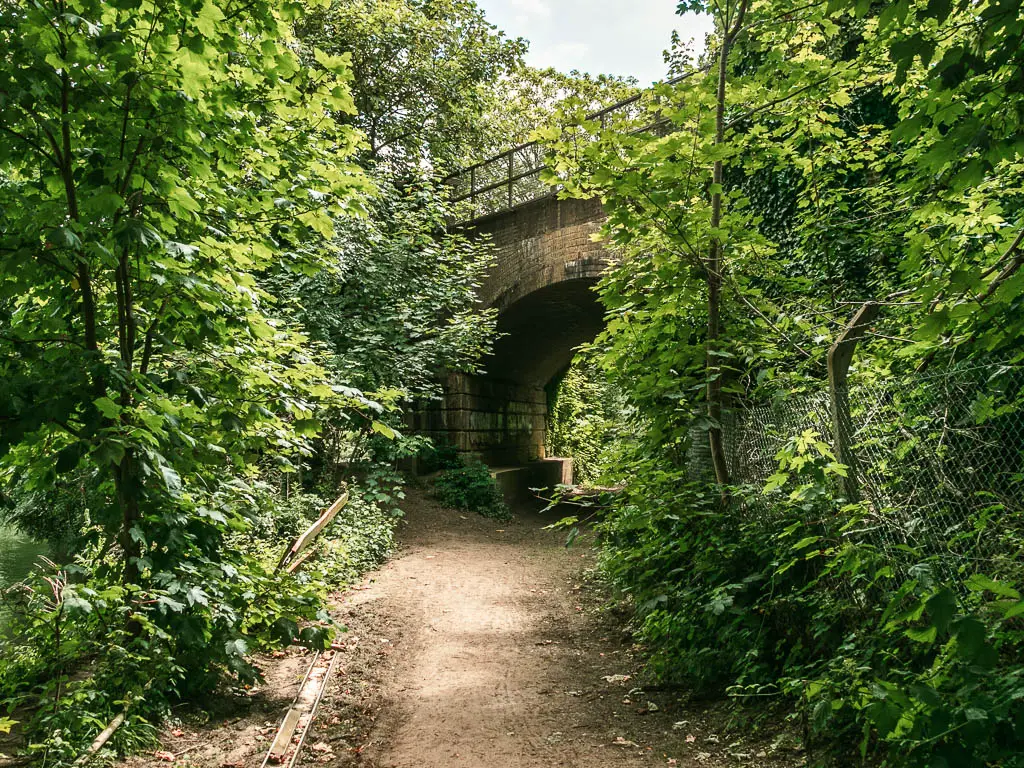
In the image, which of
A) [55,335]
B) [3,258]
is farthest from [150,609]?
[3,258]

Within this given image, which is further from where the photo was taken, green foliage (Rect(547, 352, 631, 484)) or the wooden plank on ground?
green foliage (Rect(547, 352, 631, 484))

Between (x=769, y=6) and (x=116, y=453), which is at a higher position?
(x=769, y=6)

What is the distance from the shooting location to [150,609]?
3.58 meters

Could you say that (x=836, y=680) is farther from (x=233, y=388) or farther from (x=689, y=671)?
(x=233, y=388)

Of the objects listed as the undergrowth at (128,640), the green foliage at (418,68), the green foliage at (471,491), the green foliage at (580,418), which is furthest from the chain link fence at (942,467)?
the green foliage at (580,418)

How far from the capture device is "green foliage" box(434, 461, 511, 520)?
42.4 ft

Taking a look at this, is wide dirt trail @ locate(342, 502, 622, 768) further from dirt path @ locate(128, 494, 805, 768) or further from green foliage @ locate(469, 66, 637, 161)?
green foliage @ locate(469, 66, 637, 161)

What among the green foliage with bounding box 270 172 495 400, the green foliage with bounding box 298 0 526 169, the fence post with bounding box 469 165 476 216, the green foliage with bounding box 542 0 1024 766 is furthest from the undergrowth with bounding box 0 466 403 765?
the green foliage with bounding box 298 0 526 169

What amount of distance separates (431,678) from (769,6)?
5275 millimetres

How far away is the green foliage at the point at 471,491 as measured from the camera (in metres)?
12.9

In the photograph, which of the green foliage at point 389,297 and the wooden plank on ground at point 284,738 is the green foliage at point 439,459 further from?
the wooden plank on ground at point 284,738

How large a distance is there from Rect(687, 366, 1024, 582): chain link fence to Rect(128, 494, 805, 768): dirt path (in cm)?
120

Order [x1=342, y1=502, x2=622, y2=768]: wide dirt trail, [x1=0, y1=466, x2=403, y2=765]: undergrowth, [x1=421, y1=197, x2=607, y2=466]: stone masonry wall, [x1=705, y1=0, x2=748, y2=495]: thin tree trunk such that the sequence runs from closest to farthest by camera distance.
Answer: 1. [x1=0, y1=466, x2=403, y2=765]: undergrowth
2. [x1=342, y1=502, x2=622, y2=768]: wide dirt trail
3. [x1=705, y1=0, x2=748, y2=495]: thin tree trunk
4. [x1=421, y1=197, x2=607, y2=466]: stone masonry wall

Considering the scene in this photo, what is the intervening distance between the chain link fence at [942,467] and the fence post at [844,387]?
50 mm
